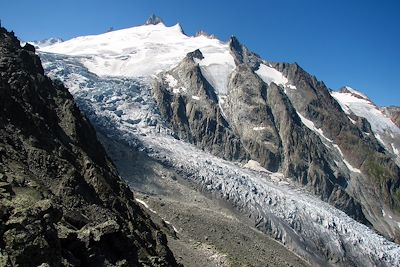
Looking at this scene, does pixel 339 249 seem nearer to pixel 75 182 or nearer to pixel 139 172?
pixel 139 172

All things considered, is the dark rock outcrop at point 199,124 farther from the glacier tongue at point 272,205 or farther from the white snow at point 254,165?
the glacier tongue at point 272,205

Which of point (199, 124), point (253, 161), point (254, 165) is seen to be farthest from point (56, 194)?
point (253, 161)

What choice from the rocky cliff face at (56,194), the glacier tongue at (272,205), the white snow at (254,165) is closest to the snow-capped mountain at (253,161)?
the glacier tongue at (272,205)

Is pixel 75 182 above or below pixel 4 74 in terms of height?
below

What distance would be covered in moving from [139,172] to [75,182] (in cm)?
8037

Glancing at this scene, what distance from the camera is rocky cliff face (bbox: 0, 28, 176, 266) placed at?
1633 centimetres

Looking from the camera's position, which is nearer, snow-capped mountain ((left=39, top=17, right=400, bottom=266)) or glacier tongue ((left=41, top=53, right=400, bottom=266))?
glacier tongue ((left=41, top=53, right=400, bottom=266))

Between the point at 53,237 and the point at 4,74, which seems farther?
the point at 4,74

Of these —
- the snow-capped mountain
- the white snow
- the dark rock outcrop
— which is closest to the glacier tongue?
the snow-capped mountain

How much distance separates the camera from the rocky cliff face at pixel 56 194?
16.3 metres

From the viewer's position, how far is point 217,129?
609 ft

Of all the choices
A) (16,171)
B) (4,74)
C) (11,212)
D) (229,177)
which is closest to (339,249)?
(229,177)

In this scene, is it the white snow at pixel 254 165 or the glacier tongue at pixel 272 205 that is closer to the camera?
the glacier tongue at pixel 272 205

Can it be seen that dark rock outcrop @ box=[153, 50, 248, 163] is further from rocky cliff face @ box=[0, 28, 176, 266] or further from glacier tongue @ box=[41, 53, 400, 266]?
rocky cliff face @ box=[0, 28, 176, 266]
